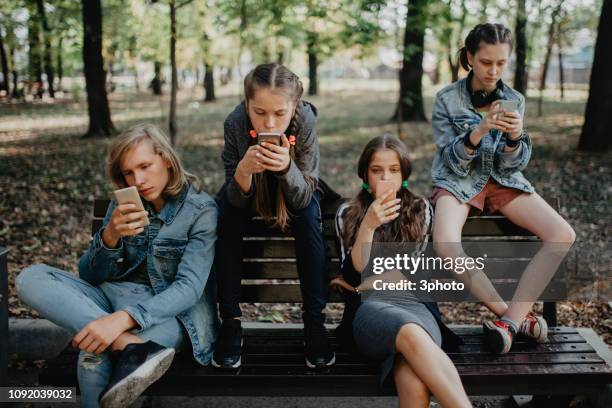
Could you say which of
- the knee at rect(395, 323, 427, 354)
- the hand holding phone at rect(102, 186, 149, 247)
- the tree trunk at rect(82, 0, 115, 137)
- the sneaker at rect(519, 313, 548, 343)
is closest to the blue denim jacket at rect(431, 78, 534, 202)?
the sneaker at rect(519, 313, 548, 343)

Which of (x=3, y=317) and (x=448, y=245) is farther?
(x=3, y=317)

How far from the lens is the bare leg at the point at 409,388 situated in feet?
8.28

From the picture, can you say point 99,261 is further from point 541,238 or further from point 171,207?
point 541,238

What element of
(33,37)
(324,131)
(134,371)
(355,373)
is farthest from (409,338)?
(33,37)

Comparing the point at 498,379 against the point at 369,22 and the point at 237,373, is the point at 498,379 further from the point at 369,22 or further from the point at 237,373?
the point at 369,22

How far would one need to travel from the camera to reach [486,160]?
337cm

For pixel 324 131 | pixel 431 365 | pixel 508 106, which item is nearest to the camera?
pixel 431 365

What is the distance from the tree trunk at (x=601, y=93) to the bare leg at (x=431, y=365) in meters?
8.12

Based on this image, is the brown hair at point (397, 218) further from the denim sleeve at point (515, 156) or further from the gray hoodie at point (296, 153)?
the denim sleeve at point (515, 156)

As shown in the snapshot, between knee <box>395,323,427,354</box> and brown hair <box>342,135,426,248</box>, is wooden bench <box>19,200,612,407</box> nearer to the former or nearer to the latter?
knee <box>395,323,427,354</box>

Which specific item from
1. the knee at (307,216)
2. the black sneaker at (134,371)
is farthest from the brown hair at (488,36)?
the black sneaker at (134,371)

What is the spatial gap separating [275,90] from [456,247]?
1.23 meters

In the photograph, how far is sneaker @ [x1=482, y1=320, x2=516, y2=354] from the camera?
2.87 meters

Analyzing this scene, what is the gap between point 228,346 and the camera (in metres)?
2.84
